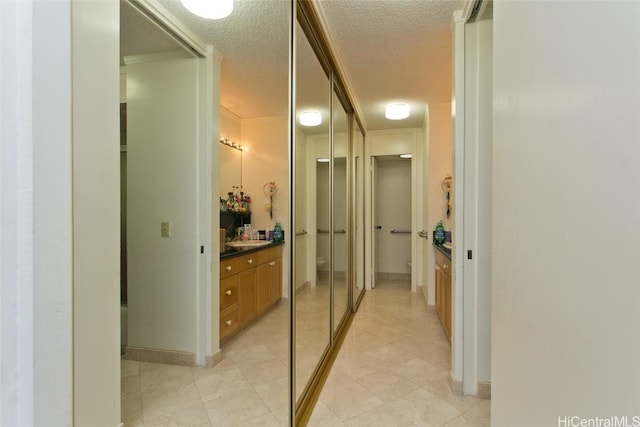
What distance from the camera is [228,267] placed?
1362 mm

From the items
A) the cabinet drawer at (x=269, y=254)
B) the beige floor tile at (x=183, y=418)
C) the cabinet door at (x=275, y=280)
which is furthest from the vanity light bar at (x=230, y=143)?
the beige floor tile at (x=183, y=418)

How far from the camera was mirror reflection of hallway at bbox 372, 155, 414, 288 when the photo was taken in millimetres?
5777

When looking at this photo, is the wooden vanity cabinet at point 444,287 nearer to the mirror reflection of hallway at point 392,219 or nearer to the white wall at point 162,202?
the mirror reflection of hallway at point 392,219

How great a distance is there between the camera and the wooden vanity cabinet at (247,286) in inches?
51.8

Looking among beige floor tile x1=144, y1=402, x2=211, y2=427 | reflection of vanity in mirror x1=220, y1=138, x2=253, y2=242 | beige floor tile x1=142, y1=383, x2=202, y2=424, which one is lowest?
beige floor tile x1=144, y1=402, x2=211, y2=427

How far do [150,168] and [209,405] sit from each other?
2.88 ft

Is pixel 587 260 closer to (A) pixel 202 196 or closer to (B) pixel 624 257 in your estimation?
(B) pixel 624 257

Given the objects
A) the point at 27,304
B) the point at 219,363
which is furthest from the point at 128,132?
the point at 219,363

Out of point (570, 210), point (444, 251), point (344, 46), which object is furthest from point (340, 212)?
point (570, 210)

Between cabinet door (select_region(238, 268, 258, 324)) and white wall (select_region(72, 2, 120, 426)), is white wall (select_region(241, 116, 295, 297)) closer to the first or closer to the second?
cabinet door (select_region(238, 268, 258, 324))

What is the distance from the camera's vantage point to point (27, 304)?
1.27 ft

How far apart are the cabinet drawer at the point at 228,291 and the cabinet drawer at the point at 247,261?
0.07 metres

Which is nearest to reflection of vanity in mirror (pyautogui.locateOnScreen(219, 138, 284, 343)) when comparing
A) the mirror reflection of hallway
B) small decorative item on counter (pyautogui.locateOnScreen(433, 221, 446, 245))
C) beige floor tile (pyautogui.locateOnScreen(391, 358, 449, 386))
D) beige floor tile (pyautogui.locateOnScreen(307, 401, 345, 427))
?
beige floor tile (pyautogui.locateOnScreen(307, 401, 345, 427))

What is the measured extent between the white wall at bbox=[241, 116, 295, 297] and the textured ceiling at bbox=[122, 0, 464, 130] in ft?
Result: 0.22
